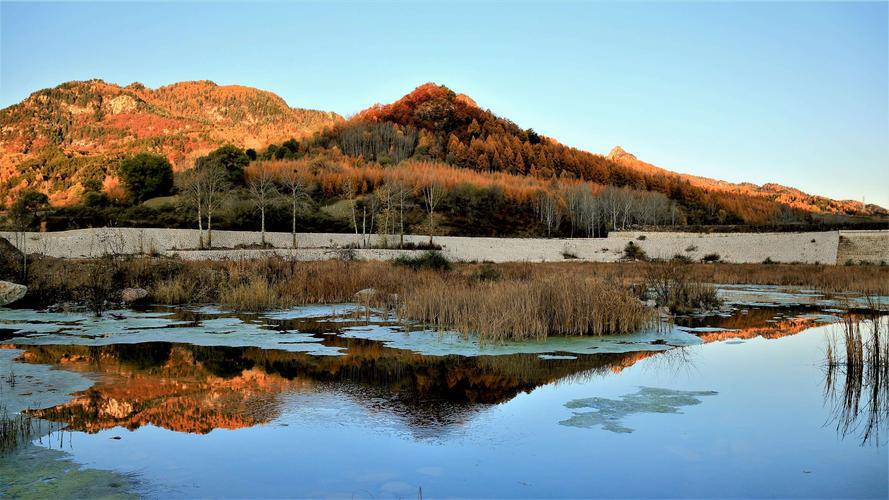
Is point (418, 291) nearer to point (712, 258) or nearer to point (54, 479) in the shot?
point (54, 479)

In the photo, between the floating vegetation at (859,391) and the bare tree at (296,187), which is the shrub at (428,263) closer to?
the floating vegetation at (859,391)

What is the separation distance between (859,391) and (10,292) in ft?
54.8

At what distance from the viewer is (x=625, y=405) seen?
6.59 meters

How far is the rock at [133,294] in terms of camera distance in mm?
15540

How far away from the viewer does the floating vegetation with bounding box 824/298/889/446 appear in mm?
5961

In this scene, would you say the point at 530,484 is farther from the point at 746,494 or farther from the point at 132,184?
the point at 132,184

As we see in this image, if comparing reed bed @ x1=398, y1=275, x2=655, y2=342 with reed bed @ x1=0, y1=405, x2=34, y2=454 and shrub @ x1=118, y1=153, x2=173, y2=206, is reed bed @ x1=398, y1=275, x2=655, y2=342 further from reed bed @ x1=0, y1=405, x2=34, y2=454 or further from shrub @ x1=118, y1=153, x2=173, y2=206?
shrub @ x1=118, y1=153, x2=173, y2=206

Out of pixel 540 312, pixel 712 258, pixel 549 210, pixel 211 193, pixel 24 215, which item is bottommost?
pixel 540 312

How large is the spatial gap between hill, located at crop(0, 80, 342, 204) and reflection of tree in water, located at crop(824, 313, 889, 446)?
65.3 m

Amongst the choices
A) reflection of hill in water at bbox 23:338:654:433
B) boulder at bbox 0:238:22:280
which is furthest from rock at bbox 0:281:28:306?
reflection of hill in water at bbox 23:338:654:433

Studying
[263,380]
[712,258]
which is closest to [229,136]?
[712,258]

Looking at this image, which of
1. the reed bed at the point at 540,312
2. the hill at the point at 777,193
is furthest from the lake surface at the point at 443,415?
the hill at the point at 777,193

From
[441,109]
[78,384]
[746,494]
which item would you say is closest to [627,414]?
[746,494]

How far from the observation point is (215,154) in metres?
60.2
